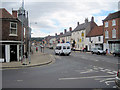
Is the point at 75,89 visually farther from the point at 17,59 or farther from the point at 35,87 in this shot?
the point at 17,59

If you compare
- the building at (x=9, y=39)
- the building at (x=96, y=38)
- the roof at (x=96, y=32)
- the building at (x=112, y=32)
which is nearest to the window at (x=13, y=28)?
the building at (x=9, y=39)

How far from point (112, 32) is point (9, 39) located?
95.4 feet

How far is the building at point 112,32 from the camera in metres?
36.4

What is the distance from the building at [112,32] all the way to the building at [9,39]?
2688 centimetres

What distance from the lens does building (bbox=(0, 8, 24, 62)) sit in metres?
18.3

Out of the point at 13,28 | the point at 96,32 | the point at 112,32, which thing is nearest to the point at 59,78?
the point at 13,28

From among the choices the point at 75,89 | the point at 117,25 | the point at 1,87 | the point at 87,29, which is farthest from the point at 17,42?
the point at 87,29

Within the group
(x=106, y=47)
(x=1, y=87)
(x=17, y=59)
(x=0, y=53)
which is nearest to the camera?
(x=1, y=87)

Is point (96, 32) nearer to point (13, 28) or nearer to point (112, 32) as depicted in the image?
point (112, 32)

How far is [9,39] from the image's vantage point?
18.7m

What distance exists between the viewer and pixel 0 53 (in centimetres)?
1825

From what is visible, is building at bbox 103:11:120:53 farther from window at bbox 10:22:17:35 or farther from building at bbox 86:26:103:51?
window at bbox 10:22:17:35

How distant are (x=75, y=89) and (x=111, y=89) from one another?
1839 millimetres

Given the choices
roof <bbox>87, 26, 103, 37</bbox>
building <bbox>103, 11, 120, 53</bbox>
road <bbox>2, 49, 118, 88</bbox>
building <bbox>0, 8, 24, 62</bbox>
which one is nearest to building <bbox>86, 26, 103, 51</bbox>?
roof <bbox>87, 26, 103, 37</bbox>
